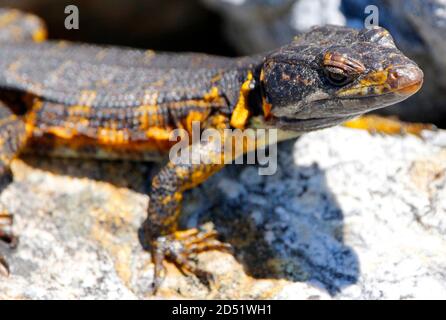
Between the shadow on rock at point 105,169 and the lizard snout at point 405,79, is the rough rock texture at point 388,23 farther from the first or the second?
the shadow on rock at point 105,169

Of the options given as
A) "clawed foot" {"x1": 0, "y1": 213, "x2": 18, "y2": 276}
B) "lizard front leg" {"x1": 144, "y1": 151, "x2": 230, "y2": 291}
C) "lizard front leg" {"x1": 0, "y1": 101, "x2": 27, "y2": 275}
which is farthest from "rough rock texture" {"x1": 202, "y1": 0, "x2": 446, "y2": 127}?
"clawed foot" {"x1": 0, "y1": 213, "x2": 18, "y2": 276}

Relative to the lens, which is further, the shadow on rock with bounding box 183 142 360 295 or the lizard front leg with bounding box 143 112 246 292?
the lizard front leg with bounding box 143 112 246 292

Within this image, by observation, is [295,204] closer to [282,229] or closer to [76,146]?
[282,229]

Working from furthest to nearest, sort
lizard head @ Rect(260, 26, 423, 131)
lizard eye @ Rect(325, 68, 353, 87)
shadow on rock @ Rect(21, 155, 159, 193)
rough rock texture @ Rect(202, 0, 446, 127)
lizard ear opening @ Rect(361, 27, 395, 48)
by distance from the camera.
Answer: shadow on rock @ Rect(21, 155, 159, 193) < rough rock texture @ Rect(202, 0, 446, 127) < lizard ear opening @ Rect(361, 27, 395, 48) < lizard eye @ Rect(325, 68, 353, 87) < lizard head @ Rect(260, 26, 423, 131)

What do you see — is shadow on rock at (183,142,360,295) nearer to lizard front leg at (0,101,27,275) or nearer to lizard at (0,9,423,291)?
lizard at (0,9,423,291)

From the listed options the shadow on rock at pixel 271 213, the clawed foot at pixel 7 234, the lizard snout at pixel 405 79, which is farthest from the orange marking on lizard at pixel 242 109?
the clawed foot at pixel 7 234

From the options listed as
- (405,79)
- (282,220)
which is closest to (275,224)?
(282,220)

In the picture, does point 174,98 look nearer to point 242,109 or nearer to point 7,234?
point 242,109
